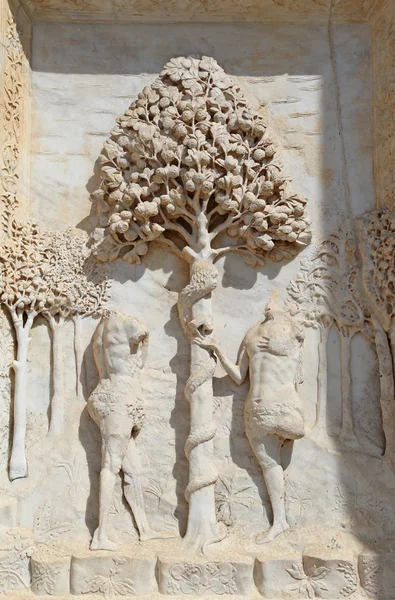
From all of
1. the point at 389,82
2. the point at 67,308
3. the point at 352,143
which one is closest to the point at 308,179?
the point at 352,143

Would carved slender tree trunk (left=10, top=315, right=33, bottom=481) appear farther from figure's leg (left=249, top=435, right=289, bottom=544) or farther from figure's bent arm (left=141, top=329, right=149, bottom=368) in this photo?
figure's leg (left=249, top=435, right=289, bottom=544)

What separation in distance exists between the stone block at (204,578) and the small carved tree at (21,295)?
3.39 ft

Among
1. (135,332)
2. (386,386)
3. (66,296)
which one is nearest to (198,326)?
(135,332)

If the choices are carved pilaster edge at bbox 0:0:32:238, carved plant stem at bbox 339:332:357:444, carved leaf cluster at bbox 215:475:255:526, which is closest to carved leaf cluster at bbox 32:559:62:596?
carved leaf cluster at bbox 215:475:255:526

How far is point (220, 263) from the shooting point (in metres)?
5.26

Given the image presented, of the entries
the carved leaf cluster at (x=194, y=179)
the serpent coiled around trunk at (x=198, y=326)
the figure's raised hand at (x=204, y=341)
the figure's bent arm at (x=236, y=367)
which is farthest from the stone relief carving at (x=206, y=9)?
the figure's bent arm at (x=236, y=367)

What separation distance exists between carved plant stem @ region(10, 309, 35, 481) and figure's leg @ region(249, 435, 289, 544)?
4.39ft

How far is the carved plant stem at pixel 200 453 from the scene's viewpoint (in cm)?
480

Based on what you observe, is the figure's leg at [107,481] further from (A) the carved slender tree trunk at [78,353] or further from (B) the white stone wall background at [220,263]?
(A) the carved slender tree trunk at [78,353]

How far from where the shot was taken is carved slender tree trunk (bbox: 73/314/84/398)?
5090 millimetres

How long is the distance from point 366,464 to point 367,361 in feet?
2.01

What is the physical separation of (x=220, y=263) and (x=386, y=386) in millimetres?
1243

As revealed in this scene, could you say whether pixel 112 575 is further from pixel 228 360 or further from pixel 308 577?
pixel 228 360

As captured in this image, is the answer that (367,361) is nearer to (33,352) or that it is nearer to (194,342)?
(194,342)
